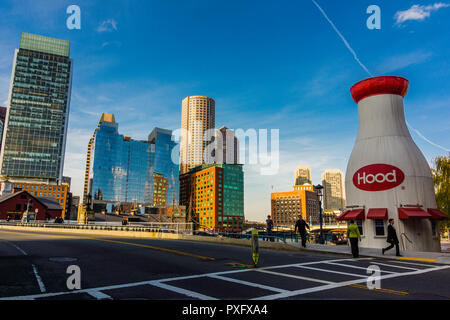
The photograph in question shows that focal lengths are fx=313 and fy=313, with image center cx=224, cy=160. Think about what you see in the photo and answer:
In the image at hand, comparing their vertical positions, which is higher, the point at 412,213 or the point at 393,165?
the point at 393,165

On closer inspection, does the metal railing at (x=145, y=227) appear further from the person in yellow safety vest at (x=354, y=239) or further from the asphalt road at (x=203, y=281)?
the asphalt road at (x=203, y=281)

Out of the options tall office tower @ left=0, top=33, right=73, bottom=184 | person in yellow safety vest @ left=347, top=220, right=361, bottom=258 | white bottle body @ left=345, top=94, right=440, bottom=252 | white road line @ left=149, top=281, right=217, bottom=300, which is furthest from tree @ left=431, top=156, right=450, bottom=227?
tall office tower @ left=0, top=33, right=73, bottom=184

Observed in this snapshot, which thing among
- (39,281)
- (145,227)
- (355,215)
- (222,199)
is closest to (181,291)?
(39,281)

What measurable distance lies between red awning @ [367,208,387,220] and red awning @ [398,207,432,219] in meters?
0.92

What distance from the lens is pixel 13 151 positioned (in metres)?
173

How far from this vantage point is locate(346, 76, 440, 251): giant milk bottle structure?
21156 millimetres

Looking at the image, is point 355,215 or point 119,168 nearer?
point 355,215

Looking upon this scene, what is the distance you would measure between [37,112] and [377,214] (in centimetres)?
20021

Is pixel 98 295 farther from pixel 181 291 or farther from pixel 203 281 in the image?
pixel 203 281

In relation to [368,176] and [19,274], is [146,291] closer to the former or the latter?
[19,274]

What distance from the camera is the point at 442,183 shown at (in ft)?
120

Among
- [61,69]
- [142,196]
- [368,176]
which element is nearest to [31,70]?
[61,69]

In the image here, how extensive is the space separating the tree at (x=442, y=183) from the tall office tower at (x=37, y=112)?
185 metres

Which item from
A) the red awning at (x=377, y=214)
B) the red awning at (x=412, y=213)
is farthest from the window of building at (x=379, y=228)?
the red awning at (x=412, y=213)
